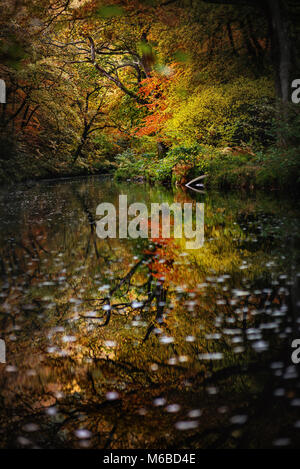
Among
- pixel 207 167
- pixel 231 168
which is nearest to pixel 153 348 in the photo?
pixel 231 168

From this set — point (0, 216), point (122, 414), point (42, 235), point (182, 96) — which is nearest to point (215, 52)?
point (182, 96)

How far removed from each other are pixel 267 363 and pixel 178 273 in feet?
10.6

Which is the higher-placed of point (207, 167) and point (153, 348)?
point (207, 167)

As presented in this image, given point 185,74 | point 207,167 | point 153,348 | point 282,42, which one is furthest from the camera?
point 207,167

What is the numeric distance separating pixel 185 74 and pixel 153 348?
19368mm

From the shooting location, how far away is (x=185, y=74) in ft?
70.0

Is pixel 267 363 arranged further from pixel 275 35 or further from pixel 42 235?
pixel 275 35

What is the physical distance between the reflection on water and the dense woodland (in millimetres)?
9408

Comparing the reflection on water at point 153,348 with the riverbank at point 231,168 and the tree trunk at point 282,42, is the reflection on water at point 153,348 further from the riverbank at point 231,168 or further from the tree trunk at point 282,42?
the tree trunk at point 282,42

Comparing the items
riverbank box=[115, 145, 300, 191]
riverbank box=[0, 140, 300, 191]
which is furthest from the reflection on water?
riverbank box=[0, 140, 300, 191]

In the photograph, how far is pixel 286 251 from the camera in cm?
772

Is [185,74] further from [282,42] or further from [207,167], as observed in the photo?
[282,42]

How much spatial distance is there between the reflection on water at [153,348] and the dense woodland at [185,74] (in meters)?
9.41
